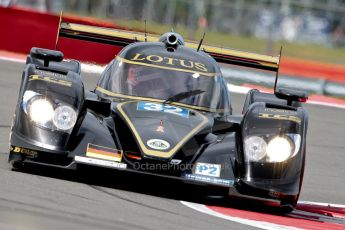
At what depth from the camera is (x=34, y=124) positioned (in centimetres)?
788

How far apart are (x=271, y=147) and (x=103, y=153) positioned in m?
1.33

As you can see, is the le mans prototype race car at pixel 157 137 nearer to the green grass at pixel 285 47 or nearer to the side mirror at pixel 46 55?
the side mirror at pixel 46 55

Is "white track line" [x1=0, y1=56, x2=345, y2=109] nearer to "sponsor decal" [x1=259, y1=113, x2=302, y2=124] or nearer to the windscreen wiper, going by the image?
the windscreen wiper

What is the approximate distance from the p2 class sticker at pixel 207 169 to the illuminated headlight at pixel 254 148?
0.27m

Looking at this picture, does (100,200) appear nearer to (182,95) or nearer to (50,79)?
(50,79)

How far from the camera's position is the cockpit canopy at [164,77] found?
8.95 meters

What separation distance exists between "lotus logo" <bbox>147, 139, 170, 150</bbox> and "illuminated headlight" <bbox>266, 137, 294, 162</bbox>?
2.73 ft

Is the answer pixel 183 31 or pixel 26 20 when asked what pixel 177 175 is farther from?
pixel 183 31

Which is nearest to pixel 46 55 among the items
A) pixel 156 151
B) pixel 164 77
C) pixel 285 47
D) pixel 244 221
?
pixel 164 77

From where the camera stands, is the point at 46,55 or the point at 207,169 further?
the point at 46,55

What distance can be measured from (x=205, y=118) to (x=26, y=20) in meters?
11.1

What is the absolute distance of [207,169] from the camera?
7.82 meters

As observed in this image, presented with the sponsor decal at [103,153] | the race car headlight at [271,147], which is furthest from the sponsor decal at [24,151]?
the race car headlight at [271,147]

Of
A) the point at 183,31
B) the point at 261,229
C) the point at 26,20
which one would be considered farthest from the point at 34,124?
the point at 183,31
